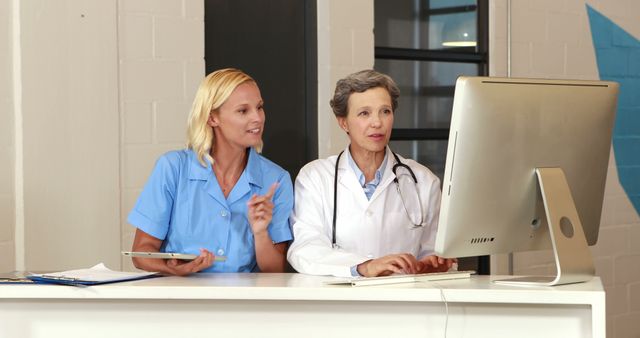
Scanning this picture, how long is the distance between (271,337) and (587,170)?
88 centimetres

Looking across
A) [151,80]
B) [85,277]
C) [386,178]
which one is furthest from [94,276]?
[151,80]

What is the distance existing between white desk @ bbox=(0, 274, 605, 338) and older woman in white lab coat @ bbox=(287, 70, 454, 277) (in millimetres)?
573

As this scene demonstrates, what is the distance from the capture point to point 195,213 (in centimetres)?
306

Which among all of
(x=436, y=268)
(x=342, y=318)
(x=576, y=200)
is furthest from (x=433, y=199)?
(x=342, y=318)

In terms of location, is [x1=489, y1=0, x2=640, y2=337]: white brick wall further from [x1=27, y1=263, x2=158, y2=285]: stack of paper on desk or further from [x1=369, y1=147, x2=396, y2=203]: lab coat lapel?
[x1=27, y1=263, x2=158, y2=285]: stack of paper on desk

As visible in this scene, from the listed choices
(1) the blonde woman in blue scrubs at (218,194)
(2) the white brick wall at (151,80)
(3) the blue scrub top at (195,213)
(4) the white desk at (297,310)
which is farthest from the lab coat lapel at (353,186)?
(2) the white brick wall at (151,80)

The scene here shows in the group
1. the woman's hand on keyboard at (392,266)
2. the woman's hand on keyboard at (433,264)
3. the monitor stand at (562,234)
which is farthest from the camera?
the woman's hand on keyboard at (433,264)

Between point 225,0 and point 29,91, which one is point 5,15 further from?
point 225,0

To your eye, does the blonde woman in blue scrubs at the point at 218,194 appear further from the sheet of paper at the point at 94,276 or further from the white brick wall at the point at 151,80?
the white brick wall at the point at 151,80

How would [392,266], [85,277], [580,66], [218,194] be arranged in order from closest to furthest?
[85,277], [392,266], [218,194], [580,66]

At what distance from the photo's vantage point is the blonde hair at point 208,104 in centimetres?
311

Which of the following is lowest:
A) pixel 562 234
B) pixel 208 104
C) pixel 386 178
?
pixel 562 234

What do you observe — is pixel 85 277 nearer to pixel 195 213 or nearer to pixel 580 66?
pixel 195 213

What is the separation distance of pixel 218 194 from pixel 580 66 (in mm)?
2921
